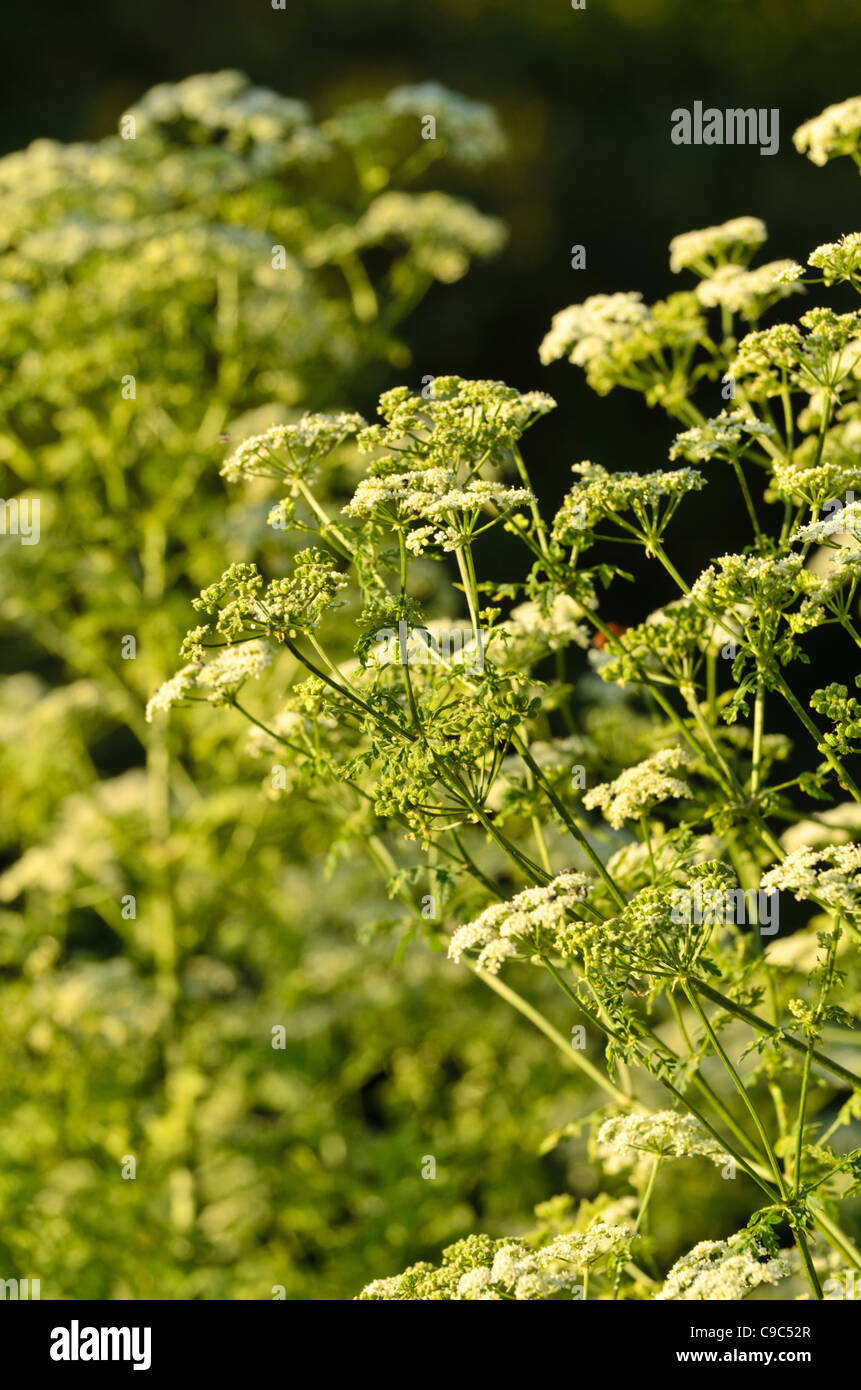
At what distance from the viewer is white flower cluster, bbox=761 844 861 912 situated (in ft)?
6.65

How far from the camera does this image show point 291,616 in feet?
6.98

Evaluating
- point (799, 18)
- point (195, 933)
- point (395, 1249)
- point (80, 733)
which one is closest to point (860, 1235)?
point (395, 1249)

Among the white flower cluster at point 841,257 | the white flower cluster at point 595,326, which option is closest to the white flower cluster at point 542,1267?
the white flower cluster at point 841,257

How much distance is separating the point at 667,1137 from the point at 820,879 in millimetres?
481

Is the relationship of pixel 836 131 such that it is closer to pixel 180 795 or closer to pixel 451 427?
pixel 451 427

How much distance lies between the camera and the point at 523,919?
2.09 m

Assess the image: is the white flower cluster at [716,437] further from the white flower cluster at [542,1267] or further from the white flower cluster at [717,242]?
the white flower cluster at [542,1267]

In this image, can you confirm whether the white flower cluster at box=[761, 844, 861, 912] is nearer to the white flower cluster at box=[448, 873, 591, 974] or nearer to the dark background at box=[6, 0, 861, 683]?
the white flower cluster at box=[448, 873, 591, 974]

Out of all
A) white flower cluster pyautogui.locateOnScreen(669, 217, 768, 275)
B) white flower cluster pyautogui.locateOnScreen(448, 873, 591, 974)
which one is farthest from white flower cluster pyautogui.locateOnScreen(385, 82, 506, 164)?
white flower cluster pyautogui.locateOnScreen(448, 873, 591, 974)

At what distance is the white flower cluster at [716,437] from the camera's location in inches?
95.4

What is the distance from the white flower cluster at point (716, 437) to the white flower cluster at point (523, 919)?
0.74 meters

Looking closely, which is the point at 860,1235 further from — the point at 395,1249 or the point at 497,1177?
the point at 395,1249

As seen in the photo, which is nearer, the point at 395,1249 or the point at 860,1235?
the point at 395,1249
